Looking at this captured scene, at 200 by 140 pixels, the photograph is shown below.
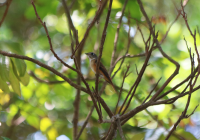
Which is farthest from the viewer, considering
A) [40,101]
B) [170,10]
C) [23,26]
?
[23,26]

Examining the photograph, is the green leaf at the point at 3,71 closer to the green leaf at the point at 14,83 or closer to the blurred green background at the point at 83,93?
the blurred green background at the point at 83,93

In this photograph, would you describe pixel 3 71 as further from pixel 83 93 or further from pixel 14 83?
pixel 83 93

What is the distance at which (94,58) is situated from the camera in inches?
149

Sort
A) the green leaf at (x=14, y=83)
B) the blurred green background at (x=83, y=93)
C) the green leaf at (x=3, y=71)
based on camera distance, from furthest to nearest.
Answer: the blurred green background at (x=83, y=93) < the green leaf at (x=14, y=83) < the green leaf at (x=3, y=71)

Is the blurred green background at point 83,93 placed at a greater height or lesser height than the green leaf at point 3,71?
greater

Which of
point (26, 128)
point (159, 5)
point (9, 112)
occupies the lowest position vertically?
point (9, 112)

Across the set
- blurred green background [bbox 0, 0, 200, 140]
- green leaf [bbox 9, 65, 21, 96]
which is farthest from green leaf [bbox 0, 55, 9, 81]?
green leaf [bbox 9, 65, 21, 96]

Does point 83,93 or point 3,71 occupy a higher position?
point 83,93

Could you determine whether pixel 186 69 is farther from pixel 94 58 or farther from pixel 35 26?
pixel 35 26

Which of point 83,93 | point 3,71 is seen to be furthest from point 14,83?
point 83,93

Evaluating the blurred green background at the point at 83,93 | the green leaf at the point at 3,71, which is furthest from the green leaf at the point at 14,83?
the green leaf at the point at 3,71

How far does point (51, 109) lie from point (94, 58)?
1.93 m

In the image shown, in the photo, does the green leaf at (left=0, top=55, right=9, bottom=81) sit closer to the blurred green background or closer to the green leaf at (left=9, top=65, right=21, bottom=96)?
the blurred green background

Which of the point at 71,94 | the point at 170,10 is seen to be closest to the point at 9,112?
the point at 71,94
